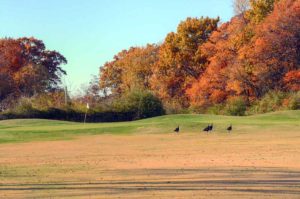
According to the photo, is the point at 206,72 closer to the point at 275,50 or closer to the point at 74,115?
the point at 275,50

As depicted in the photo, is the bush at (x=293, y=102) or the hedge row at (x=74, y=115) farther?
the hedge row at (x=74, y=115)

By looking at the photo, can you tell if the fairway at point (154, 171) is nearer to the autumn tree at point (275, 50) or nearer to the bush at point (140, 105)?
the bush at point (140, 105)

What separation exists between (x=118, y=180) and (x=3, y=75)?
59220 millimetres

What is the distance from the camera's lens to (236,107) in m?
56.2

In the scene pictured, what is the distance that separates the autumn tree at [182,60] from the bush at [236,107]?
9.17 metres

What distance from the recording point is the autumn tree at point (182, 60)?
216 ft

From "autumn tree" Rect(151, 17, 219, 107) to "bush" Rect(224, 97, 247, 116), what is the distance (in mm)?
9172

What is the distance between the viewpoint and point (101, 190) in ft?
39.2

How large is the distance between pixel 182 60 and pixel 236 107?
39.8ft

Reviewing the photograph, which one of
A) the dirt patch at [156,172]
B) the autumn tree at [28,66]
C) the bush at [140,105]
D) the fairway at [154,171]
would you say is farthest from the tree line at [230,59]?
the dirt patch at [156,172]

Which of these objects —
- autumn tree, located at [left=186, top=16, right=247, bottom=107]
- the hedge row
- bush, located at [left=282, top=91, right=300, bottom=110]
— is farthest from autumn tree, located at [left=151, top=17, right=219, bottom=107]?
bush, located at [left=282, top=91, right=300, bottom=110]

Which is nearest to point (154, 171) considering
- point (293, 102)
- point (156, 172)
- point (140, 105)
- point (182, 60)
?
point (156, 172)

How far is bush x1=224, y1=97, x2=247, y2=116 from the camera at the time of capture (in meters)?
56.2

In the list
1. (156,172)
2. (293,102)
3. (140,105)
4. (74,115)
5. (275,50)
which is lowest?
(156,172)
